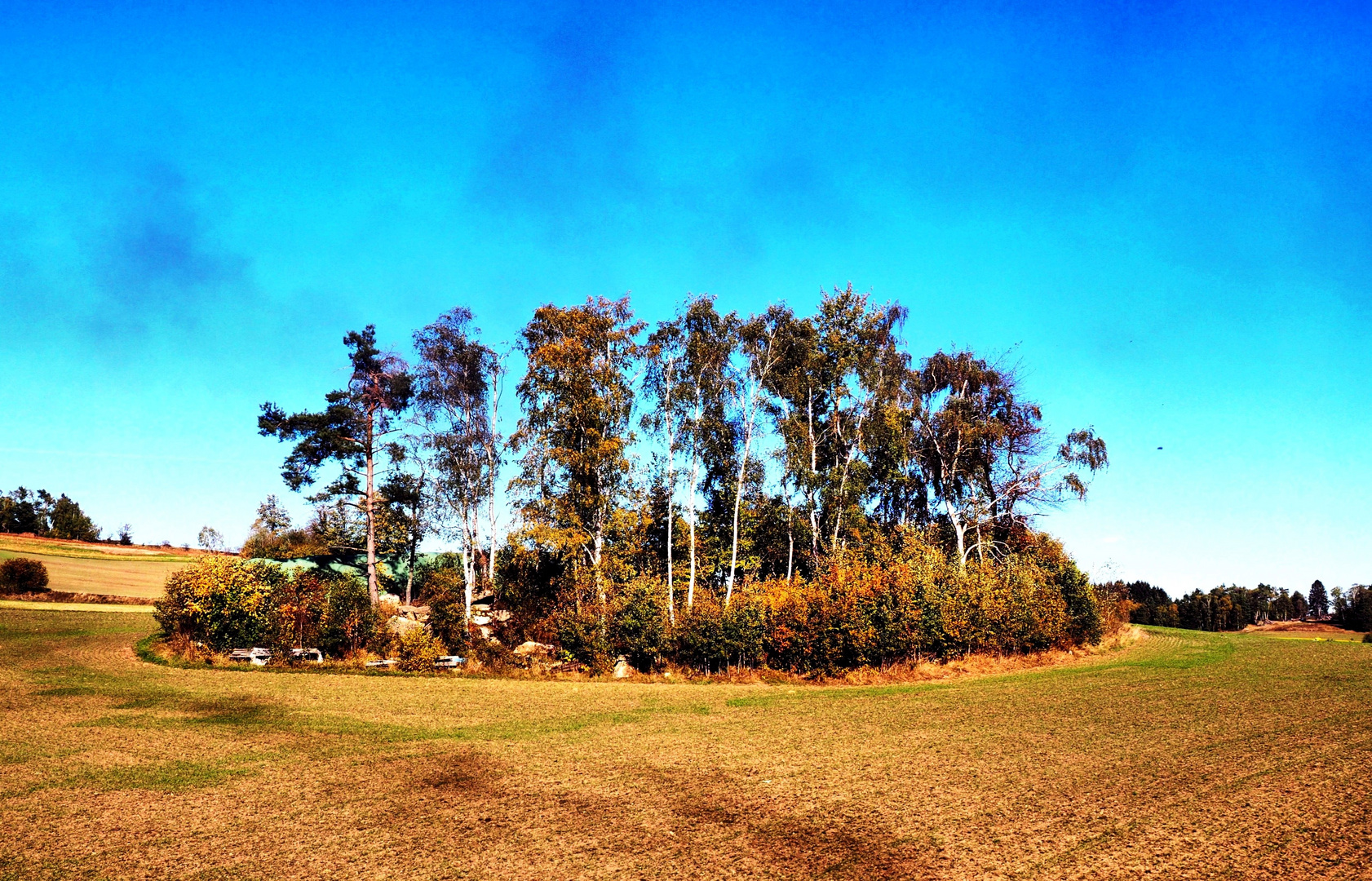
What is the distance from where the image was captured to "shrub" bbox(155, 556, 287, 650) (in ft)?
73.6

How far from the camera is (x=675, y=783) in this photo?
10047 mm

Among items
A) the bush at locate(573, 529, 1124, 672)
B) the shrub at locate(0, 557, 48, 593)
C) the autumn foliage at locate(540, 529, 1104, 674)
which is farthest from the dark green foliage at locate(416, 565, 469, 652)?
the shrub at locate(0, 557, 48, 593)

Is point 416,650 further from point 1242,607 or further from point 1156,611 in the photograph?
point 1242,607

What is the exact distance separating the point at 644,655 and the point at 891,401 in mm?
16505

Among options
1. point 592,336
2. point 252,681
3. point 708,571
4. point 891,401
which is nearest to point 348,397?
point 592,336

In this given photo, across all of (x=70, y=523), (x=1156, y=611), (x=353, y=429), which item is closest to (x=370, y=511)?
A: (x=353, y=429)

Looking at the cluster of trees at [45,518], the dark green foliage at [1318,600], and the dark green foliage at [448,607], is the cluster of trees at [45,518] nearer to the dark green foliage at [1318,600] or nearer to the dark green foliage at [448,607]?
the dark green foliage at [448,607]

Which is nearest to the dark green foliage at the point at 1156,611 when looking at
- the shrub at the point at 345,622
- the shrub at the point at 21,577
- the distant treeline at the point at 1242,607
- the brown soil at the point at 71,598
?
the distant treeline at the point at 1242,607

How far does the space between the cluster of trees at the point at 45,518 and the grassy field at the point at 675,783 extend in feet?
297

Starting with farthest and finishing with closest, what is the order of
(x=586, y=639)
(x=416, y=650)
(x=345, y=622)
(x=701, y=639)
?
(x=586, y=639), (x=345, y=622), (x=701, y=639), (x=416, y=650)

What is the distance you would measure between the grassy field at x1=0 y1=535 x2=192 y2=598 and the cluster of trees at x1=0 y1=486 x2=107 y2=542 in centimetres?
2305

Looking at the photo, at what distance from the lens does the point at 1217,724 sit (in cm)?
1311

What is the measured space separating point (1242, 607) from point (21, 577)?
3741 inches

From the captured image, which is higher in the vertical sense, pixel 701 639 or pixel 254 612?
pixel 254 612
